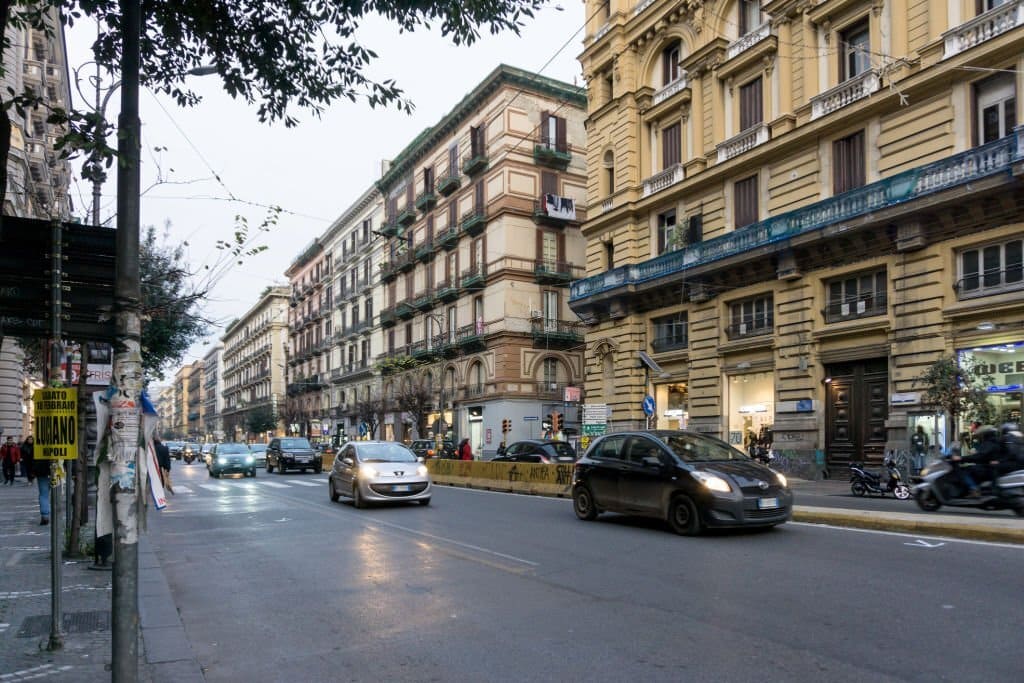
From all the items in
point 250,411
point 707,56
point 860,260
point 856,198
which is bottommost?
point 250,411

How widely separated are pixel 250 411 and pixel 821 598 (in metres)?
101

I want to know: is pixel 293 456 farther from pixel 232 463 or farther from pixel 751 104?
pixel 751 104

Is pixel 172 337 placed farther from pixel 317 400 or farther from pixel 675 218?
pixel 317 400

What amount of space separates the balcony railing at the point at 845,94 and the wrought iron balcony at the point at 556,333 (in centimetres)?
2318

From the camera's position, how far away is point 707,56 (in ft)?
97.2

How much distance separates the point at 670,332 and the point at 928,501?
61.5ft

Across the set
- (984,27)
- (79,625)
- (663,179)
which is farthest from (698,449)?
(663,179)

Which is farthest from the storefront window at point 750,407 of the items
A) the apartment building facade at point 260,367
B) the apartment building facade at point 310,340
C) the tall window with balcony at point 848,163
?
the apartment building facade at point 260,367

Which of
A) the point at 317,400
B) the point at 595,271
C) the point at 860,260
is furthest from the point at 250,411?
the point at 860,260

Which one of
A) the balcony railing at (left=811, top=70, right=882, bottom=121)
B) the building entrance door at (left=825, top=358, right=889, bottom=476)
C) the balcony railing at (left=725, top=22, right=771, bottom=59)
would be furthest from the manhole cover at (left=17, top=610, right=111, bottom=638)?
the balcony railing at (left=725, top=22, right=771, bottom=59)

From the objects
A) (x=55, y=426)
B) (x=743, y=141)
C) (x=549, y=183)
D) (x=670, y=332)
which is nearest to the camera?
(x=55, y=426)

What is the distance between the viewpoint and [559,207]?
4706 centimetres

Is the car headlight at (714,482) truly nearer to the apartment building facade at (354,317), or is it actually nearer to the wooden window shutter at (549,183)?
the wooden window shutter at (549,183)

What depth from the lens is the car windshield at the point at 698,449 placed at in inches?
466
